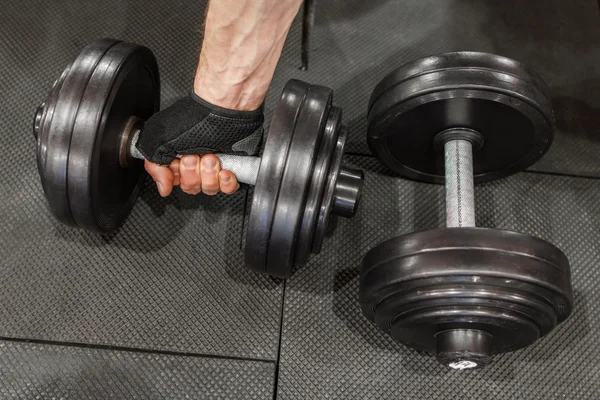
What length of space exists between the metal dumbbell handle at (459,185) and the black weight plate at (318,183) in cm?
28

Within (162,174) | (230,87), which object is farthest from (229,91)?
(162,174)

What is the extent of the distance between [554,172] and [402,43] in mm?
575

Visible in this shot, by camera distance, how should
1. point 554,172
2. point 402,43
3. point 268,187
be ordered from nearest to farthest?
point 268,187 → point 554,172 → point 402,43

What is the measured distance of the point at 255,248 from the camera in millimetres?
1015

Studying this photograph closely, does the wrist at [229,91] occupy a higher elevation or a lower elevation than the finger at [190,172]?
higher

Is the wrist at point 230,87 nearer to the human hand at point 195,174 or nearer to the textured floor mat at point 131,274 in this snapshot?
the human hand at point 195,174

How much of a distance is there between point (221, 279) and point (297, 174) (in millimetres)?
466

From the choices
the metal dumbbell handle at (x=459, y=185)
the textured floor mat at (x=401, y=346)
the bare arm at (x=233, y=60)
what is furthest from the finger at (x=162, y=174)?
the metal dumbbell handle at (x=459, y=185)

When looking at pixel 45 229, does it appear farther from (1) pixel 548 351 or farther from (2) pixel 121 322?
(1) pixel 548 351

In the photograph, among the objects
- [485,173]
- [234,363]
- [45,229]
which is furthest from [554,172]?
[45,229]

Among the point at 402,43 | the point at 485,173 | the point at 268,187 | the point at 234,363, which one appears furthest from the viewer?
the point at 402,43

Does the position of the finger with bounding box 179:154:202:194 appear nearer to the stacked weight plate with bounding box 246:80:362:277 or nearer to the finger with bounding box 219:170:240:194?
the finger with bounding box 219:170:240:194

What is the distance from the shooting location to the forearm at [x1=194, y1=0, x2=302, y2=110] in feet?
3.09

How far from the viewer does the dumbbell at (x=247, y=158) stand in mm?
961
